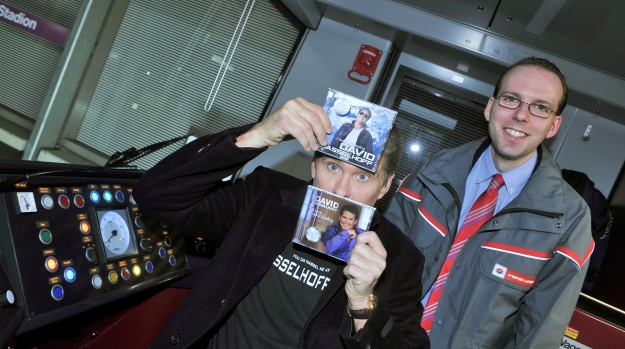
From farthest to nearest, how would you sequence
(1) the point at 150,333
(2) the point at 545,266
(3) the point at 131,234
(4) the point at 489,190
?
(4) the point at 489,190 → (2) the point at 545,266 → (1) the point at 150,333 → (3) the point at 131,234

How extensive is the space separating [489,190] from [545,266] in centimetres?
42

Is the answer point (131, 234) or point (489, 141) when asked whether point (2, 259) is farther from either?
point (489, 141)

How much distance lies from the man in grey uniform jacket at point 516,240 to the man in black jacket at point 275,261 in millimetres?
428

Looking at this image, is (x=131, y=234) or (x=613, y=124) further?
(x=613, y=124)

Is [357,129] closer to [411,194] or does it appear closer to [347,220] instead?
[347,220]

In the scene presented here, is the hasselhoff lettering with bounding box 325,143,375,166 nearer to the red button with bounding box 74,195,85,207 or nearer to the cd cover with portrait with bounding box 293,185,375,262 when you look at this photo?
the cd cover with portrait with bounding box 293,185,375,262

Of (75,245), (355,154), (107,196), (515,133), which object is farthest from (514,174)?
(75,245)

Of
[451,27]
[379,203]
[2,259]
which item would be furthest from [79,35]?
[379,203]

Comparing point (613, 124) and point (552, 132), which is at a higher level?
point (613, 124)

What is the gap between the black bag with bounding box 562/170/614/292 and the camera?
3.43 meters

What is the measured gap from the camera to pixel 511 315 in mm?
2318

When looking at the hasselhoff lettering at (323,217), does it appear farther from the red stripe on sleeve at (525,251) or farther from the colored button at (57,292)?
the red stripe on sleeve at (525,251)

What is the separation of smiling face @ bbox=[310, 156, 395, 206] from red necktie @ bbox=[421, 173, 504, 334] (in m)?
0.74

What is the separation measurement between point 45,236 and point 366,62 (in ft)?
8.59
